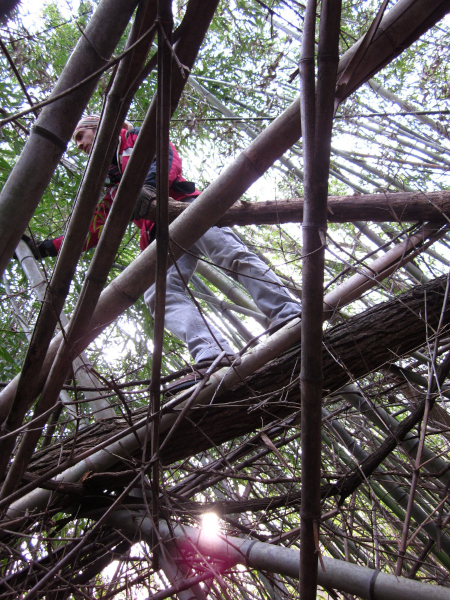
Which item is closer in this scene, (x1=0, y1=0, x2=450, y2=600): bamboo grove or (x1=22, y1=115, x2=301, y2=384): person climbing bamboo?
(x1=0, y1=0, x2=450, y2=600): bamboo grove

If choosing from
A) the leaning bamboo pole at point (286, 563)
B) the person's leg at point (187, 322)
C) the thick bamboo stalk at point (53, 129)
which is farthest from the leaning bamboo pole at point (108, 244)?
the person's leg at point (187, 322)

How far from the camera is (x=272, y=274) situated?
2.12 metres

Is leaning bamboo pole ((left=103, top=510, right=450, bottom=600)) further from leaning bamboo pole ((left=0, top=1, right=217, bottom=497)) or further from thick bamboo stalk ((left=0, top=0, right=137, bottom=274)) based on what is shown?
thick bamboo stalk ((left=0, top=0, right=137, bottom=274))

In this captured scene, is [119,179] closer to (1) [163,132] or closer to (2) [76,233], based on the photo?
(2) [76,233]

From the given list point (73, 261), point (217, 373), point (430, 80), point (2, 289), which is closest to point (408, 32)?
point (73, 261)

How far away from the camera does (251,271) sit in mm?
2031

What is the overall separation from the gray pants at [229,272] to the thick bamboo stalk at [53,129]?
1.10 metres

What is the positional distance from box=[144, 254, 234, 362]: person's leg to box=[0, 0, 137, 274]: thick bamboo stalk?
110 centimetres

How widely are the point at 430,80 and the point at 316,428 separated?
3.40m

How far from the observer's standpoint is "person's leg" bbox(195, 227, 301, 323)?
76.6 inches

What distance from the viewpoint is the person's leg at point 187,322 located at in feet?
6.21

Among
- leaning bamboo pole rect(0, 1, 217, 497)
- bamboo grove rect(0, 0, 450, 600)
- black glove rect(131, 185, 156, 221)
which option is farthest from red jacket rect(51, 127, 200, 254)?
leaning bamboo pole rect(0, 1, 217, 497)

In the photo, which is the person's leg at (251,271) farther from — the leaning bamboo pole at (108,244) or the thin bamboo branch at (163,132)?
the thin bamboo branch at (163,132)

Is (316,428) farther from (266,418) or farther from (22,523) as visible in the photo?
(22,523)
